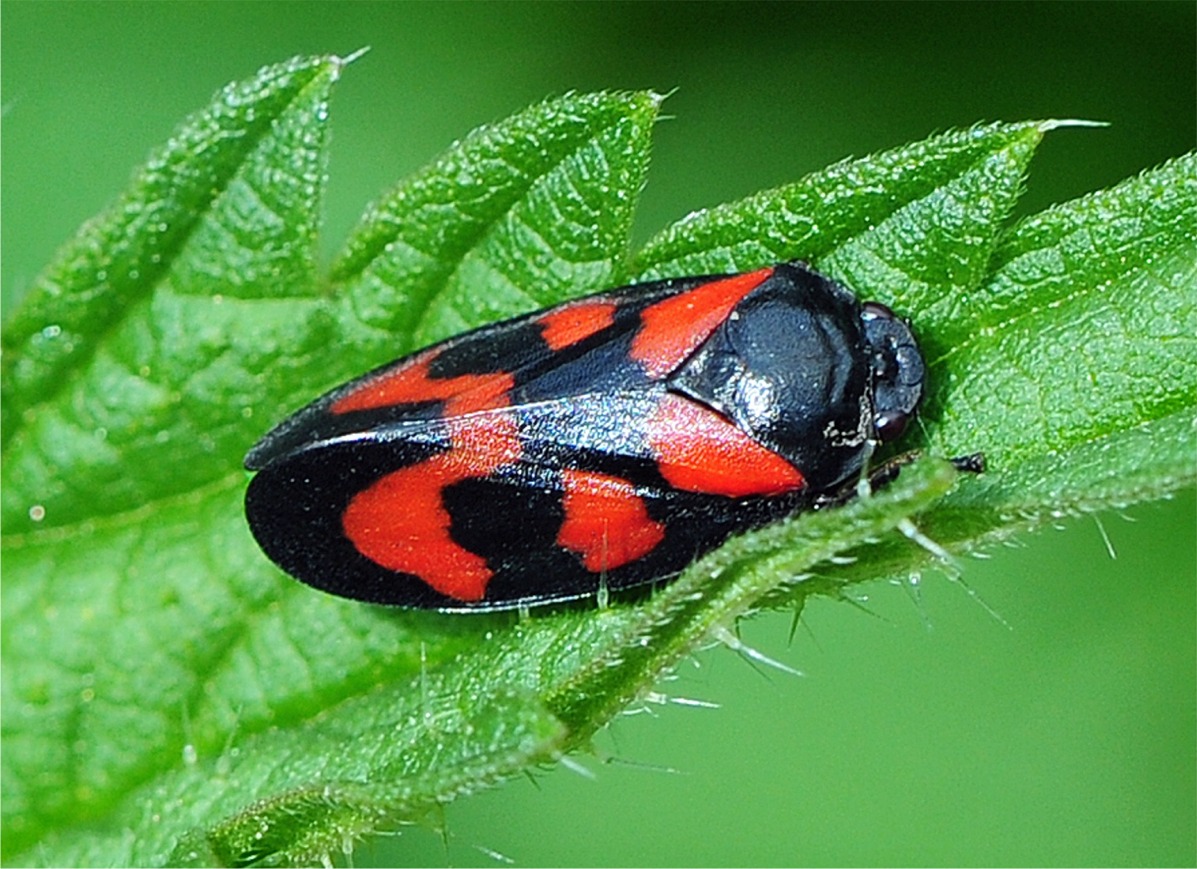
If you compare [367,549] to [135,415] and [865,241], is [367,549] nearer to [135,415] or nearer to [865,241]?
[135,415]

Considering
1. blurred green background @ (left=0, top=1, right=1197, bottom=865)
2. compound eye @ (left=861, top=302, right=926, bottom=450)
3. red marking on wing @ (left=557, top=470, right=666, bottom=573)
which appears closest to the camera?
compound eye @ (left=861, top=302, right=926, bottom=450)

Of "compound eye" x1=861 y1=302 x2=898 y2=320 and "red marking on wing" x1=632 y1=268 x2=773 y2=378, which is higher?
"red marking on wing" x1=632 y1=268 x2=773 y2=378

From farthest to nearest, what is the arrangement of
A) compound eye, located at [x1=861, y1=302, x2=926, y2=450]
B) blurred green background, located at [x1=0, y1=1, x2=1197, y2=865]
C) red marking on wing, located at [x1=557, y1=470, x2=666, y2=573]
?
Result: blurred green background, located at [x1=0, y1=1, x2=1197, y2=865] < red marking on wing, located at [x1=557, y1=470, x2=666, y2=573] < compound eye, located at [x1=861, y1=302, x2=926, y2=450]

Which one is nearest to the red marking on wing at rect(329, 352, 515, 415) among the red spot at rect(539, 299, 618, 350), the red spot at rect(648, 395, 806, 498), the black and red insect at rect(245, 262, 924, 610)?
the black and red insect at rect(245, 262, 924, 610)

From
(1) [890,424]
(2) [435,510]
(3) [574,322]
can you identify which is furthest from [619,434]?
(1) [890,424]

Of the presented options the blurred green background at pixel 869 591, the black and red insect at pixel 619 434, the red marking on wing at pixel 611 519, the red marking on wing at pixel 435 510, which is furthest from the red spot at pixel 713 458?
the blurred green background at pixel 869 591

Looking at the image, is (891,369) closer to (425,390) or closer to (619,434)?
(619,434)

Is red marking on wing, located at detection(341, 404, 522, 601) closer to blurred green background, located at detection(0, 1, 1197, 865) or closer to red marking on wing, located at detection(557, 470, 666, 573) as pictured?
red marking on wing, located at detection(557, 470, 666, 573)
